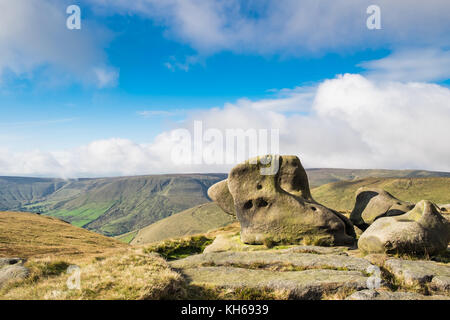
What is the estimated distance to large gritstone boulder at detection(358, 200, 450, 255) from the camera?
13062 mm

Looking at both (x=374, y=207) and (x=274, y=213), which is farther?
(x=374, y=207)

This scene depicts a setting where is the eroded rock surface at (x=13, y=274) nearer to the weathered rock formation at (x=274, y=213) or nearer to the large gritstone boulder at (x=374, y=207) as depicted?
the weathered rock formation at (x=274, y=213)

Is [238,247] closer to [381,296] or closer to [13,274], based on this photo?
[381,296]

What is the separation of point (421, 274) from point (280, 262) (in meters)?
5.39

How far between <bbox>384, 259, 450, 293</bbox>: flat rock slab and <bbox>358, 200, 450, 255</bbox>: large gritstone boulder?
166cm

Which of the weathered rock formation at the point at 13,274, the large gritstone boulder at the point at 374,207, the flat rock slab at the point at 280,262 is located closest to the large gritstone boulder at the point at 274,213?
the large gritstone boulder at the point at 374,207

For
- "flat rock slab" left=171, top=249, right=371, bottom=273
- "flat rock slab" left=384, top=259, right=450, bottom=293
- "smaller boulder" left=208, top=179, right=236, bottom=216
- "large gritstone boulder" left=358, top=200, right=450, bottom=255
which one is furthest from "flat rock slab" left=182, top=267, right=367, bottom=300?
"smaller boulder" left=208, top=179, right=236, bottom=216

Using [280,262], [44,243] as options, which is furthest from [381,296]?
[44,243]

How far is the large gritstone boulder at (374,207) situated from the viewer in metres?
23.5

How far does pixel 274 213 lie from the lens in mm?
19672

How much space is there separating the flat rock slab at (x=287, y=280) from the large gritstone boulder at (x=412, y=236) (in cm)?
415

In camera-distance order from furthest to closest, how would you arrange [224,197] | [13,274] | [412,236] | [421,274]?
[224,197] < [412,236] < [13,274] < [421,274]

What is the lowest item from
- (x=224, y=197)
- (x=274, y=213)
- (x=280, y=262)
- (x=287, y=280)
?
(x=280, y=262)

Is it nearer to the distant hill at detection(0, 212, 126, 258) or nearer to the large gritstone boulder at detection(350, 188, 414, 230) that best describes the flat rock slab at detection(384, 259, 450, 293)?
the large gritstone boulder at detection(350, 188, 414, 230)
